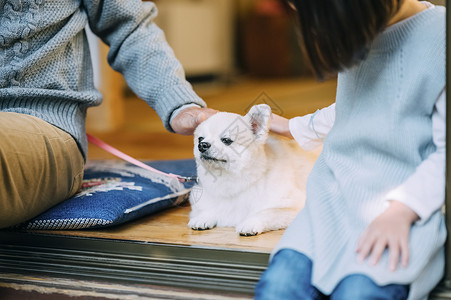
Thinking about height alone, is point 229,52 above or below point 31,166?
below

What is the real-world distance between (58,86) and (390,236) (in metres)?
0.78

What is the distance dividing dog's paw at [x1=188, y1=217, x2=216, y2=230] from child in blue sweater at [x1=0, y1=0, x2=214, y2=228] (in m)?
0.19

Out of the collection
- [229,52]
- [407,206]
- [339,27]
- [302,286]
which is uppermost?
[339,27]

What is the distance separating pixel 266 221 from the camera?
1111 millimetres

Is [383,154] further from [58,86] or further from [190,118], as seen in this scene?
[58,86]

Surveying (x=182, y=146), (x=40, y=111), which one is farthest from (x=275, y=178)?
(x=182, y=146)

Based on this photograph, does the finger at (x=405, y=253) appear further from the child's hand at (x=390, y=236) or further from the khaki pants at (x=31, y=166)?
the khaki pants at (x=31, y=166)

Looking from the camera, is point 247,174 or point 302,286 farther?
point 247,174

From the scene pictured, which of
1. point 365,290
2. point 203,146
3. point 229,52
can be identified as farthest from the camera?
point 229,52

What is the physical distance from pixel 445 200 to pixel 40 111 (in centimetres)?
81

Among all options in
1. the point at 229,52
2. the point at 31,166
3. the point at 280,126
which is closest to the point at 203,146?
the point at 280,126

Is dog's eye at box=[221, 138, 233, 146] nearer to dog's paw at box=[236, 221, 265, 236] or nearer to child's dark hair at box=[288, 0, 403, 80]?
dog's paw at box=[236, 221, 265, 236]

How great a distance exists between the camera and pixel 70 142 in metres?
1.20

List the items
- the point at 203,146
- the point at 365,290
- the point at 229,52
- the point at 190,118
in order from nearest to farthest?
the point at 365,290 → the point at 203,146 → the point at 190,118 → the point at 229,52
